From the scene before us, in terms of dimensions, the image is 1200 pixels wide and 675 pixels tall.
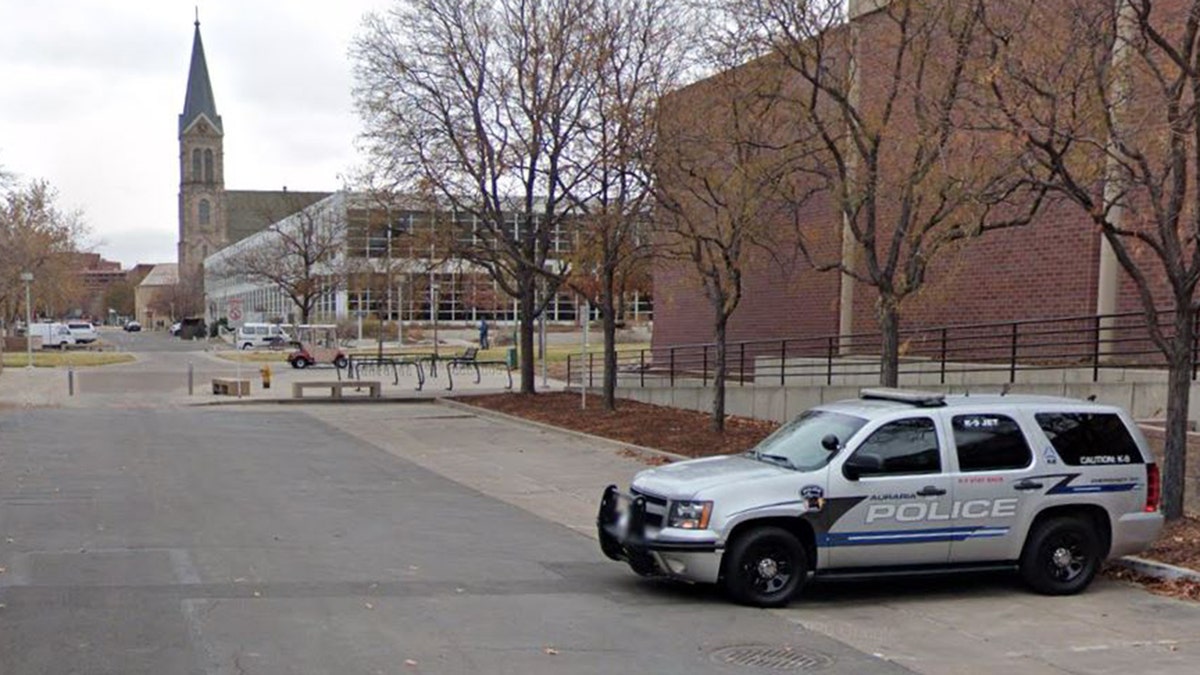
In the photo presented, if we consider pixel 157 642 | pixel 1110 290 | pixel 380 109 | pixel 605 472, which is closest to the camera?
pixel 157 642

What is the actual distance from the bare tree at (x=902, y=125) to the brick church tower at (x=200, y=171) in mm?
132382

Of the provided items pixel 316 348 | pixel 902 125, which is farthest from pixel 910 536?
pixel 316 348

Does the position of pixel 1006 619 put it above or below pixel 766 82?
below

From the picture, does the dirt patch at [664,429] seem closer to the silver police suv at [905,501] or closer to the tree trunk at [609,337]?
the tree trunk at [609,337]

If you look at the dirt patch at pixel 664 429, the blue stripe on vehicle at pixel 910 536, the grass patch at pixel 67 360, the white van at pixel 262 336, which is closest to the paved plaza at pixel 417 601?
the blue stripe on vehicle at pixel 910 536

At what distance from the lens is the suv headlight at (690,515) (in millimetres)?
8047

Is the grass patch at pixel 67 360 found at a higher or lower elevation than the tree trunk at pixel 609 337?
lower

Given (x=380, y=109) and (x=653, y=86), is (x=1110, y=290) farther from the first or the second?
(x=380, y=109)

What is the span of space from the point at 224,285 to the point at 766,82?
351 ft

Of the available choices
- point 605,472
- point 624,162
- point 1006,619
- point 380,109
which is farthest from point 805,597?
point 380,109

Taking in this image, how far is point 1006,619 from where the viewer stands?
801 centimetres

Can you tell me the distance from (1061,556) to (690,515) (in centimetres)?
316

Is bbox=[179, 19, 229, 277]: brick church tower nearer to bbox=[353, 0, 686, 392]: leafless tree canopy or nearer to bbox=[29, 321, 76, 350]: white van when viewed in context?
bbox=[29, 321, 76, 350]: white van

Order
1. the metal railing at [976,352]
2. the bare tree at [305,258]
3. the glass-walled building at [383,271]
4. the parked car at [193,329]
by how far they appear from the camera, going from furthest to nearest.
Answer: the parked car at [193,329]
the bare tree at [305,258]
the glass-walled building at [383,271]
the metal railing at [976,352]
